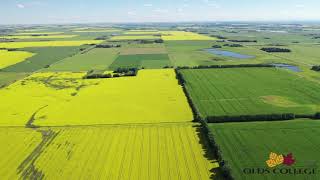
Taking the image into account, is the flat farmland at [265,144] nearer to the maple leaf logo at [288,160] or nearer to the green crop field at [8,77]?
the maple leaf logo at [288,160]

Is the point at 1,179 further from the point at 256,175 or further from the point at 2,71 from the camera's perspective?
the point at 2,71

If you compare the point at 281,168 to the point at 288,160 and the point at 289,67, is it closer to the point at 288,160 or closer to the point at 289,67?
the point at 288,160

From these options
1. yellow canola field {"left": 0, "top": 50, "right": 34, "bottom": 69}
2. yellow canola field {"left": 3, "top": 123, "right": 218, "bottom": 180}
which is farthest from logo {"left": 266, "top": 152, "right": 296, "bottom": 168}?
yellow canola field {"left": 0, "top": 50, "right": 34, "bottom": 69}

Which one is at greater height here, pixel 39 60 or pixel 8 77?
pixel 8 77

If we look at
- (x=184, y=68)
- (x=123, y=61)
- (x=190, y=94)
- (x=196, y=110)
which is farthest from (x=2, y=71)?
(x=196, y=110)

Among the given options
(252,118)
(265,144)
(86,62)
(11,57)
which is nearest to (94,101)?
(252,118)
